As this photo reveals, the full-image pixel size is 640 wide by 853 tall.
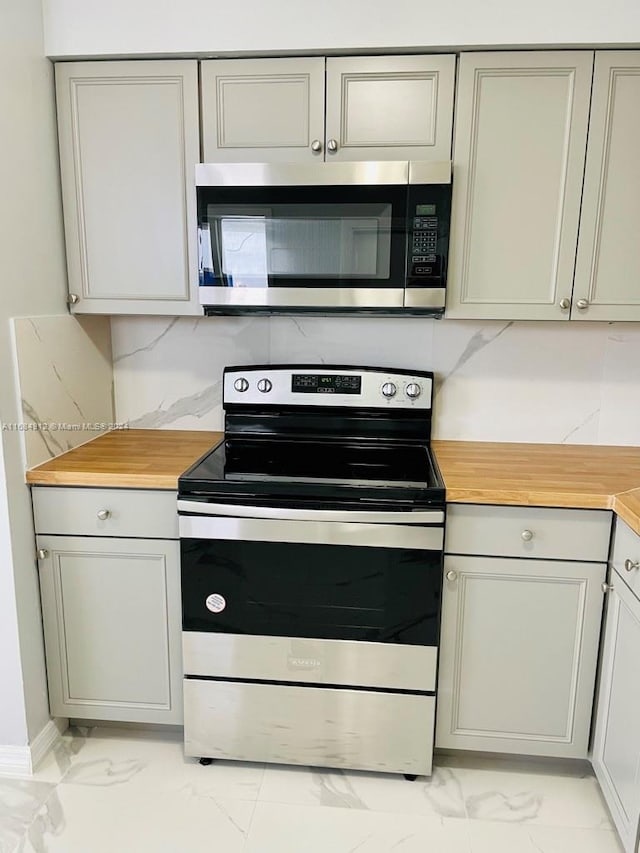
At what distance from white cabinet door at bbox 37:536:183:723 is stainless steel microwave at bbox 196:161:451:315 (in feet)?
2.72

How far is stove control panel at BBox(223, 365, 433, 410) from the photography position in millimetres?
2088

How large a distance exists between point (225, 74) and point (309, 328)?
0.84 meters

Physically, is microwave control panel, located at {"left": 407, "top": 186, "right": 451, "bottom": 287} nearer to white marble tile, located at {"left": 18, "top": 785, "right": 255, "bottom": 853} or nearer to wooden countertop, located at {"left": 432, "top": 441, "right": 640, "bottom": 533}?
wooden countertop, located at {"left": 432, "top": 441, "right": 640, "bottom": 533}

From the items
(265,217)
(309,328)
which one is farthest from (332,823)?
(265,217)

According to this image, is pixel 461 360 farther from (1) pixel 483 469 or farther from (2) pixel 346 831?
(2) pixel 346 831

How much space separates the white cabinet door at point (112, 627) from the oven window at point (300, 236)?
86cm

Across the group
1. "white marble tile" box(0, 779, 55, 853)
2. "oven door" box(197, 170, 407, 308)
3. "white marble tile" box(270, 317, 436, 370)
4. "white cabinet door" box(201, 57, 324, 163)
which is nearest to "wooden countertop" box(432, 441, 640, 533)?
"white marble tile" box(270, 317, 436, 370)

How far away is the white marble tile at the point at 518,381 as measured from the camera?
2.12 meters

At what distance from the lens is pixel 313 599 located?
67.1 inches

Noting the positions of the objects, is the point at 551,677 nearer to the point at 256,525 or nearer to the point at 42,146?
the point at 256,525

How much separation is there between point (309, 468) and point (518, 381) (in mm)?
863

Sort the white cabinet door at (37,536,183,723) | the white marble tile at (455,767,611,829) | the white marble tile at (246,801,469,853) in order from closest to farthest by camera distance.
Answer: the white marble tile at (246,801,469,853) < the white marble tile at (455,767,611,829) < the white cabinet door at (37,536,183,723)
